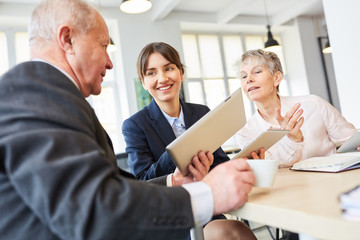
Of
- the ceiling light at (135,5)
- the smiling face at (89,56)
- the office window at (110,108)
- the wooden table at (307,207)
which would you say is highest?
the ceiling light at (135,5)

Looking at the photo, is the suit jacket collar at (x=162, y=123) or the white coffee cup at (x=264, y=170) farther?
the suit jacket collar at (x=162, y=123)

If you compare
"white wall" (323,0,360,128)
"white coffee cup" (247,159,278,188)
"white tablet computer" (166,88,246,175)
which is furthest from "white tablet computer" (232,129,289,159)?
"white wall" (323,0,360,128)

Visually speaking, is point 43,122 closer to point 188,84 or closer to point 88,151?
point 88,151

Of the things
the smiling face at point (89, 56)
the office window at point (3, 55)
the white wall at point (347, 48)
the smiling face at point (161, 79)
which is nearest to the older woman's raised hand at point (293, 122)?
→ the smiling face at point (161, 79)

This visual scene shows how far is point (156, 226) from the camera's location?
667 millimetres

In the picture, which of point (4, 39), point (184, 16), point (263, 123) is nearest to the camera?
point (263, 123)

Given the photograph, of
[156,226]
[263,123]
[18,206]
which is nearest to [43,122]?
[18,206]

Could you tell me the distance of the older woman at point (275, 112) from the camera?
198 cm

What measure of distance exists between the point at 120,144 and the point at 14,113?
636 centimetres

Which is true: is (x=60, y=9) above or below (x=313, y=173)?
above

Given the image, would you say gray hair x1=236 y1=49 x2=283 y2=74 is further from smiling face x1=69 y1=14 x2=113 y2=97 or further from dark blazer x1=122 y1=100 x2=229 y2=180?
smiling face x1=69 y1=14 x2=113 y2=97

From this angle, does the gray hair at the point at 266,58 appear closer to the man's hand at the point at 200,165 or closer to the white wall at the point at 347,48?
the man's hand at the point at 200,165

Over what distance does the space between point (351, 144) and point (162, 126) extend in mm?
942

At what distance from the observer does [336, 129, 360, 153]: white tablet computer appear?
4.77 feet
